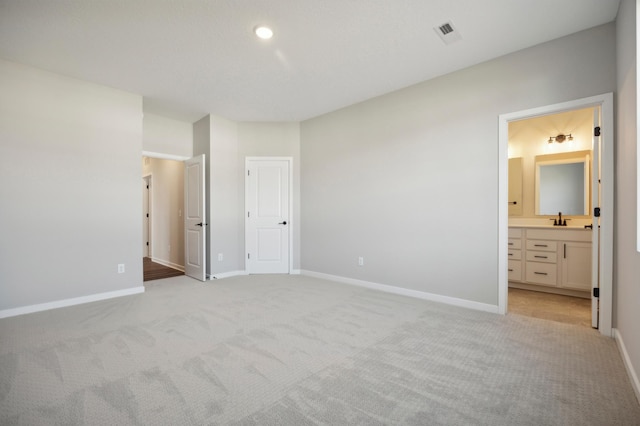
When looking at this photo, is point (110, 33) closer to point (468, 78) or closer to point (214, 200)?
point (214, 200)

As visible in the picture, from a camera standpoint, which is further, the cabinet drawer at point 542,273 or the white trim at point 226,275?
the white trim at point 226,275

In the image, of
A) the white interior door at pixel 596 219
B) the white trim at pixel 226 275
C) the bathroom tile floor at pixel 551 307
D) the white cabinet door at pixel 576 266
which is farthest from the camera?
the white trim at pixel 226 275

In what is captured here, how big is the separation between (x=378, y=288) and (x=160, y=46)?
3887 mm

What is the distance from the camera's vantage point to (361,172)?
457 cm

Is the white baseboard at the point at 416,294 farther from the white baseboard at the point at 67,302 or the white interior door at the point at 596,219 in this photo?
the white baseboard at the point at 67,302

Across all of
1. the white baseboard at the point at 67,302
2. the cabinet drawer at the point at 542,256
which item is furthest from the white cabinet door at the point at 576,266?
the white baseboard at the point at 67,302

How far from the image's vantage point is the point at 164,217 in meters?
6.77

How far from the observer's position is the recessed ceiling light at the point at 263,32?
Answer: 2707 mm

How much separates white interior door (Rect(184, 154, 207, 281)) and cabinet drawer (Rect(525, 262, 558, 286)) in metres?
4.93

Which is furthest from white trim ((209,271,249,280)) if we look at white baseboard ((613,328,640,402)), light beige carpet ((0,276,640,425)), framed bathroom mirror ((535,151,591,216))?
framed bathroom mirror ((535,151,591,216))

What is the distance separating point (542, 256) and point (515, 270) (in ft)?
1.31

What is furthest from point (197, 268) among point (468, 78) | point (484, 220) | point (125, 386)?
point (468, 78)

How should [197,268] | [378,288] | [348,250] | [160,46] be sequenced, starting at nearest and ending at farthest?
[160,46]
[378,288]
[348,250]
[197,268]

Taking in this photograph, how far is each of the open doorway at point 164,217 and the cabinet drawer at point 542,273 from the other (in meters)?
5.80
